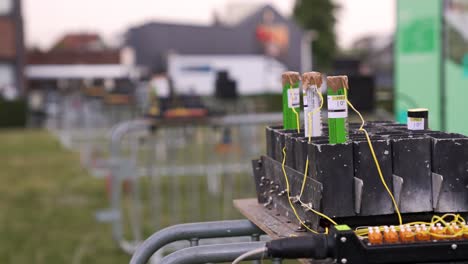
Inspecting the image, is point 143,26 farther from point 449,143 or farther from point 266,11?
point 449,143

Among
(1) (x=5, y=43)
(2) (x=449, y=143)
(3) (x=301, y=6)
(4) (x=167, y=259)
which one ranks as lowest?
(4) (x=167, y=259)

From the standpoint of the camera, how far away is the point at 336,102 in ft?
7.26

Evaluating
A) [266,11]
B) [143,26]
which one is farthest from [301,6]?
[143,26]

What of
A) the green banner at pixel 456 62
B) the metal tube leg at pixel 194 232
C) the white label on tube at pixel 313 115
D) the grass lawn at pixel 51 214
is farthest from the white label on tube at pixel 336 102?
the grass lawn at pixel 51 214

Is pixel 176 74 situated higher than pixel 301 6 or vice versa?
pixel 301 6

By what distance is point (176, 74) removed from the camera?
3947 centimetres

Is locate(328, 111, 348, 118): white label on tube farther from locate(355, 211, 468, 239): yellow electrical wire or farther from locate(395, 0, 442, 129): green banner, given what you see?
locate(395, 0, 442, 129): green banner

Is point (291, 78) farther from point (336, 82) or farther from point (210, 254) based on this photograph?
point (210, 254)

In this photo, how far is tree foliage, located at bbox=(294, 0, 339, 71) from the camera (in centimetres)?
7456

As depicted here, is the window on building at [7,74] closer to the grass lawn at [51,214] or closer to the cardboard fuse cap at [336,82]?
the grass lawn at [51,214]

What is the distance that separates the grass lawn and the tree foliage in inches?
2304

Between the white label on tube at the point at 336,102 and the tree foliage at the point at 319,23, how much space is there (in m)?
72.7

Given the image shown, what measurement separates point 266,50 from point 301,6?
107 ft

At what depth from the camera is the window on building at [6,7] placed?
132ft
